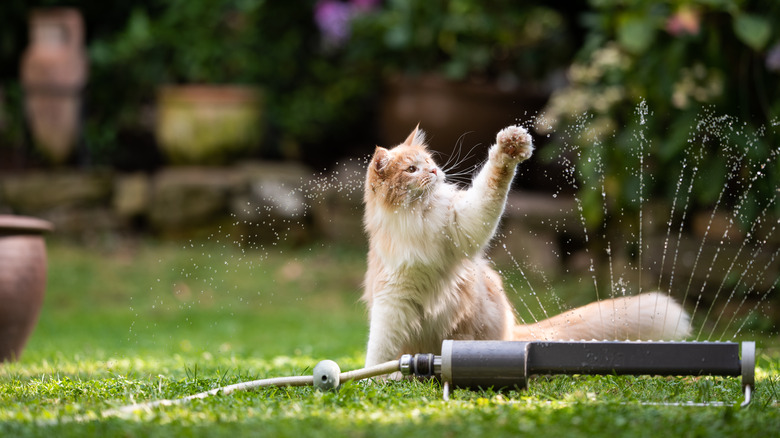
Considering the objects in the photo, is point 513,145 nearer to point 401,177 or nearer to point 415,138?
point 401,177

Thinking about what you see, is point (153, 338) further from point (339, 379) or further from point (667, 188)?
point (667, 188)

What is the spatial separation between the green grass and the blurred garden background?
0.09 meters

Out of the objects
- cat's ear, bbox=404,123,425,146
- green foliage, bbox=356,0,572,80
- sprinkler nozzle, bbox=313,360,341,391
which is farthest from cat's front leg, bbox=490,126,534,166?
green foliage, bbox=356,0,572,80

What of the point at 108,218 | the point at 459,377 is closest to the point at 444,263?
the point at 459,377

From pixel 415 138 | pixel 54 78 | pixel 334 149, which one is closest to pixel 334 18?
pixel 334 149

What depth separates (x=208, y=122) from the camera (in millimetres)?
8609

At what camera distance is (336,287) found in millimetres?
7465

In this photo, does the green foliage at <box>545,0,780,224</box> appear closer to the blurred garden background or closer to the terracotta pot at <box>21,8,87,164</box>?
the blurred garden background

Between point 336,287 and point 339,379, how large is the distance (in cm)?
482

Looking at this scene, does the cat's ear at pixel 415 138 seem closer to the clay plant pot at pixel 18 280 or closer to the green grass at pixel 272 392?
the green grass at pixel 272 392

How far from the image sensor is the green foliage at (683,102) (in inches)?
212

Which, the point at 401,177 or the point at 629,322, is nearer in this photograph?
the point at 401,177

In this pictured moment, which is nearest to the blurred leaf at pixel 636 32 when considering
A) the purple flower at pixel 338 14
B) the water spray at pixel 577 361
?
the water spray at pixel 577 361

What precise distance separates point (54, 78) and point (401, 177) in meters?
7.04
